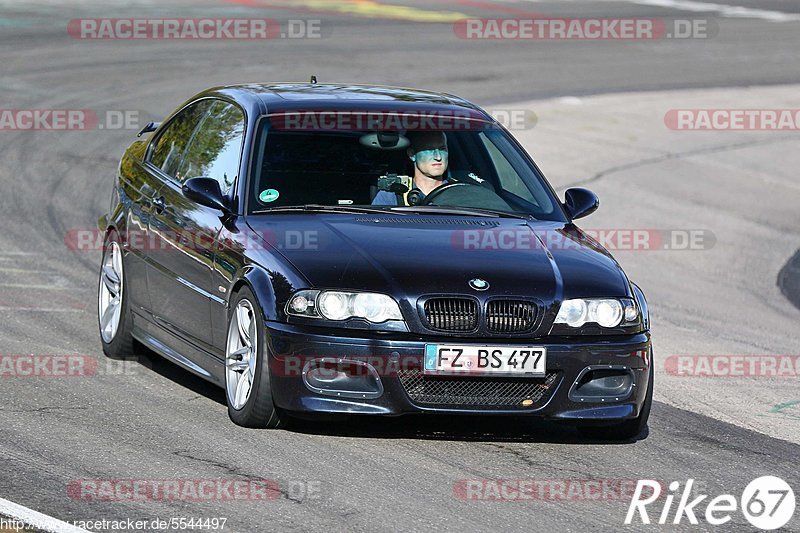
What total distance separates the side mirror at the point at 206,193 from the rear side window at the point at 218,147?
198mm

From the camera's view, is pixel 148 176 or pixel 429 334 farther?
pixel 148 176

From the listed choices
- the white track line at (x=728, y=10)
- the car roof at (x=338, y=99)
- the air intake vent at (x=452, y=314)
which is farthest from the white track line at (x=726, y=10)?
the air intake vent at (x=452, y=314)

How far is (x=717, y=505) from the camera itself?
6828 millimetres

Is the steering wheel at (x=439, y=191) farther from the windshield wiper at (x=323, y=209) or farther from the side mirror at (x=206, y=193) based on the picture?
the side mirror at (x=206, y=193)

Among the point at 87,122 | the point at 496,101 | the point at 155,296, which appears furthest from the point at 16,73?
the point at 155,296

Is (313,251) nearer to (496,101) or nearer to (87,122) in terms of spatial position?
(87,122)

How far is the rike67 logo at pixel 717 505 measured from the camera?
21.6ft

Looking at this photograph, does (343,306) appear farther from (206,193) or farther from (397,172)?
(397,172)

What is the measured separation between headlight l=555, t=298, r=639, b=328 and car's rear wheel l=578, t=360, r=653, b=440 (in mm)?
347

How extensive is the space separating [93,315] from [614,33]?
70.2 ft

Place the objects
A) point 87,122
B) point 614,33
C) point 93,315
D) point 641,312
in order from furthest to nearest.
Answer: point 614,33
point 87,122
point 93,315
point 641,312

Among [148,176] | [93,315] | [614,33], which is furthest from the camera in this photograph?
[614,33]

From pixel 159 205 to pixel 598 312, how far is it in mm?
2808

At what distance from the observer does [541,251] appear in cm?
806
